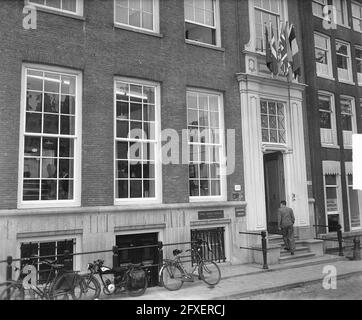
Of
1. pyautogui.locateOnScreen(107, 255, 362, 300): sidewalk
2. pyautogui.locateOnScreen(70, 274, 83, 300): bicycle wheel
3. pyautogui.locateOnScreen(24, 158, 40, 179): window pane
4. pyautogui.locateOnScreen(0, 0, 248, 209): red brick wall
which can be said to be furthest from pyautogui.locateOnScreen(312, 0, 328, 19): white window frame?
pyautogui.locateOnScreen(70, 274, 83, 300): bicycle wheel

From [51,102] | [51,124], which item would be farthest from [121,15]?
[51,124]

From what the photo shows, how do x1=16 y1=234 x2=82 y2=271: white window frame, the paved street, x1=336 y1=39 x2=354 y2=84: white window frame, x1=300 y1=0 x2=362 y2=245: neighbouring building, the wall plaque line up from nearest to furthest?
the paved street → x1=16 y1=234 x2=82 y2=271: white window frame → the wall plaque → x1=300 y1=0 x2=362 y2=245: neighbouring building → x1=336 y1=39 x2=354 y2=84: white window frame

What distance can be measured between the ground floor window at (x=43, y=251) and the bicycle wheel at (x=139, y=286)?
64.9 inches

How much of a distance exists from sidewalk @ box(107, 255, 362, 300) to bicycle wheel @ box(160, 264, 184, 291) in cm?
14

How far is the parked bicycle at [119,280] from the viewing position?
359 inches

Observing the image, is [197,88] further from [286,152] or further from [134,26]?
[286,152]

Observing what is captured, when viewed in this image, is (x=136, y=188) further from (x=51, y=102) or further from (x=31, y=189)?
(x=51, y=102)

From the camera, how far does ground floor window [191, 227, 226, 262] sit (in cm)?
1271

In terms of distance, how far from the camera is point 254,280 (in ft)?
35.9

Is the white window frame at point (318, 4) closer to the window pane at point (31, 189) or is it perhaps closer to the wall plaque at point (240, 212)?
the wall plaque at point (240, 212)

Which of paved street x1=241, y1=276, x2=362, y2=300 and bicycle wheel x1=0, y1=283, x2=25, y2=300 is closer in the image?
bicycle wheel x1=0, y1=283, x2=25, y2=300

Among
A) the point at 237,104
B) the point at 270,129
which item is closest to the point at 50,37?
the point at 237,104

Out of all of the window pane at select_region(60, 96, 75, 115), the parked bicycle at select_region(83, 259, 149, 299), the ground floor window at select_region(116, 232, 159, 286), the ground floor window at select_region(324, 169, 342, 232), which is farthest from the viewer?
the ground floor window at select_region(324, 169, 342, 232)

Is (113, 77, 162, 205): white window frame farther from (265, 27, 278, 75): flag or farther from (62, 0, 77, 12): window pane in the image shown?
(265, 27, 278, 75): flag
